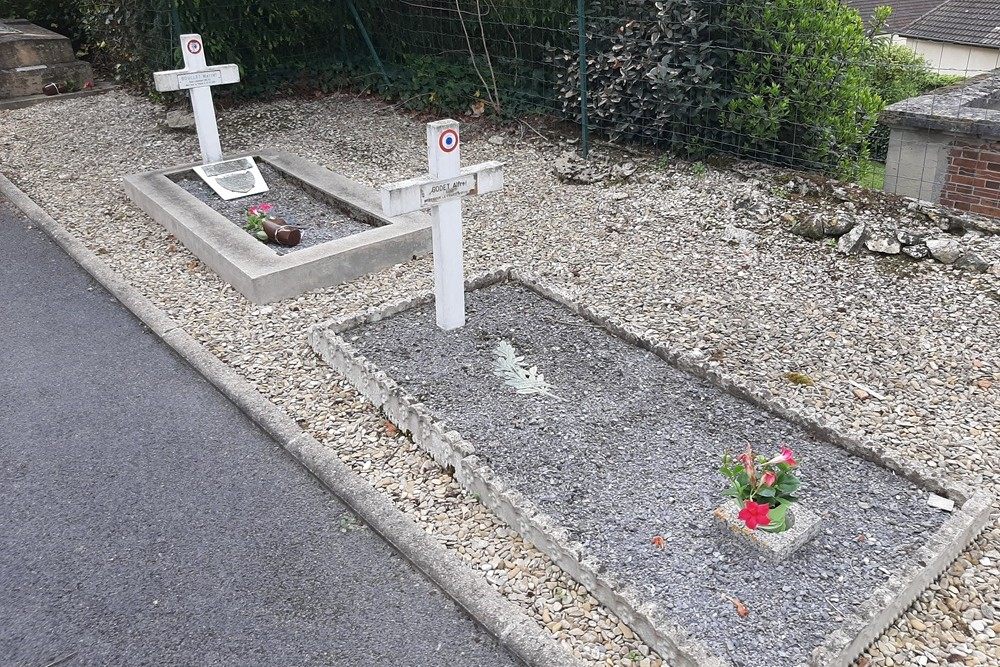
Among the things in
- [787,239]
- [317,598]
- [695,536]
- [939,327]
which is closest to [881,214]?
[787,239]

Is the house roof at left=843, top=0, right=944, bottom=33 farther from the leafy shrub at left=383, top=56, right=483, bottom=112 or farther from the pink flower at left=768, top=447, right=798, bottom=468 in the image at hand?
the pink flower at left=768, top=447, right=798, bottom=468

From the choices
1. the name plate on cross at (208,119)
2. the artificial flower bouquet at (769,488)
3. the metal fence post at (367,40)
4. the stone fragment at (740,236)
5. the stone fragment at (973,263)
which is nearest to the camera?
the artificial flower bouquet at (769,488)

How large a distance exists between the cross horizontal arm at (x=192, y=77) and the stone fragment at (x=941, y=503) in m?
6.64

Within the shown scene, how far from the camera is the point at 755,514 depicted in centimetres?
302

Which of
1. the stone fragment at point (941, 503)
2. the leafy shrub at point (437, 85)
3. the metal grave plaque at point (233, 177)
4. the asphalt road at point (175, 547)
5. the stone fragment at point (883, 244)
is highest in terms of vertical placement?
the leafy shrub at point (437, 85)

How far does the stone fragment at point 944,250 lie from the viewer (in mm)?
5352

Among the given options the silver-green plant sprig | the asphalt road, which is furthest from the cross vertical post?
the asphalt road

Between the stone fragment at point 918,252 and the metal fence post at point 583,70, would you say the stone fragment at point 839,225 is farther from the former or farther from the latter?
the metal fence post at point 583,70

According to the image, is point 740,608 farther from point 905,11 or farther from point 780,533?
point 905,11

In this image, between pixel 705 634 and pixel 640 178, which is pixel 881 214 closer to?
pixel 640 178

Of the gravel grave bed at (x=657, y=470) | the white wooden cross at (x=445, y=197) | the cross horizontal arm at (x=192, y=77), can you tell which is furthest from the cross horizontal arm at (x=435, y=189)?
the cross horizontal arm at (x=192, y=77)

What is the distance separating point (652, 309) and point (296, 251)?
8.25 ft

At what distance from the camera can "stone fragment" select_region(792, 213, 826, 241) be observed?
5.84 metres

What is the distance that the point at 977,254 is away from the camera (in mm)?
5277
